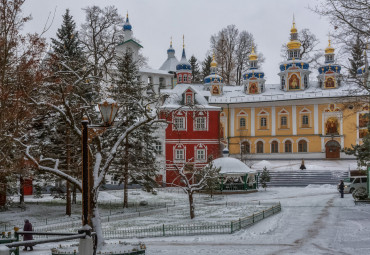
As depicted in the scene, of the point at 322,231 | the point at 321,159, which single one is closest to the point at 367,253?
the point at 322,231

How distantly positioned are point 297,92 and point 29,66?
1877 inches

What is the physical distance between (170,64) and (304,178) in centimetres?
4380

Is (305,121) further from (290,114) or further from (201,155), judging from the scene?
(201,155)

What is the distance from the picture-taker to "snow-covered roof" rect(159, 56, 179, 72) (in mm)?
82875

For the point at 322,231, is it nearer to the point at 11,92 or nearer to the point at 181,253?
the point at 181,253

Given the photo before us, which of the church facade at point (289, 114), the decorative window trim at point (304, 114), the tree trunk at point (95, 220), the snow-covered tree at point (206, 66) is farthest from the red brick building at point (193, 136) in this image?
the tree trunk at point (95, 220)

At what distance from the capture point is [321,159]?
53.8m

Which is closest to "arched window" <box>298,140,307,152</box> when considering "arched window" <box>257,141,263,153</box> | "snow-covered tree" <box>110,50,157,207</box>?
"arched window" <box>257,141,263,153</box>

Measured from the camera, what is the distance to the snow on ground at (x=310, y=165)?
158ft

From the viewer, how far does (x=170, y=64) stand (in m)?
83.8

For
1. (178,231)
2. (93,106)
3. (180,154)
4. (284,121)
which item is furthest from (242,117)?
(93,106)

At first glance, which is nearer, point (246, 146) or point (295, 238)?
point (295, 238)

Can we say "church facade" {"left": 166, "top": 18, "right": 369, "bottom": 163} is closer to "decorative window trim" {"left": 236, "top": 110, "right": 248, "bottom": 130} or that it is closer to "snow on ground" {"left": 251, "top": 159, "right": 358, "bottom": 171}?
"decorative window trim" {"left": 236, "top": 110, "right": 248, "bottom": 130}

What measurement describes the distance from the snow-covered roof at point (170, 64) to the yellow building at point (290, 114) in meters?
23.9
